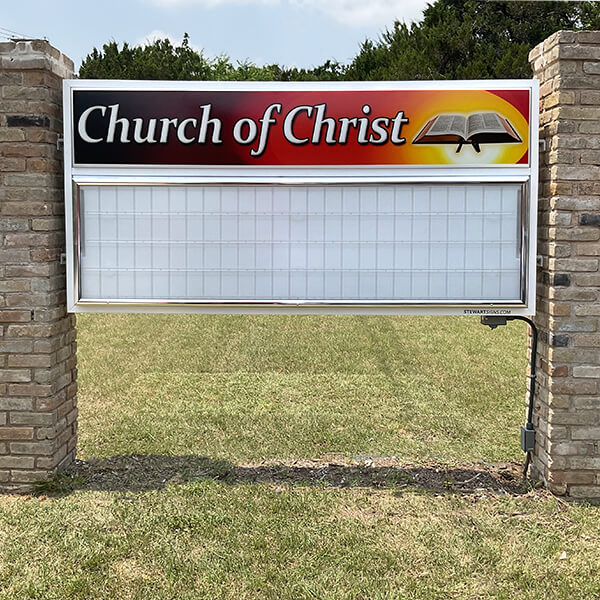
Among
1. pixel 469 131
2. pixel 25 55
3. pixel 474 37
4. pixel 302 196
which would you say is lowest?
pixel 302 196

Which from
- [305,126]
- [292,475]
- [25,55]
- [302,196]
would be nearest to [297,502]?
[292,475]

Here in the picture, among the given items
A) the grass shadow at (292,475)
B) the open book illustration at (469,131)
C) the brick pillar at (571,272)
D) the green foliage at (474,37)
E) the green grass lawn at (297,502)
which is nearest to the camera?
the green grass lawn at (297,502)

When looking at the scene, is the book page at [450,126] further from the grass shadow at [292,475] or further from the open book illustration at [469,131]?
the grass shadow at [292,475]

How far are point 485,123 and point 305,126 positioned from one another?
148 cm

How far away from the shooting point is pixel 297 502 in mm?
5570

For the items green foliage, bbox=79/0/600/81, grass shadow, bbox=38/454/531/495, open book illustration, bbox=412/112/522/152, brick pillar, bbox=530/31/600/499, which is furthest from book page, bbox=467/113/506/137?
green foliage, bbox=79/0/600/81

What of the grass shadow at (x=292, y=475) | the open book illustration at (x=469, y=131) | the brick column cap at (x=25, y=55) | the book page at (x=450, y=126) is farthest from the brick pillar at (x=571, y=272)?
the brick column cap at (x=25, y=55)

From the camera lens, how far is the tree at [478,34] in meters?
31.0

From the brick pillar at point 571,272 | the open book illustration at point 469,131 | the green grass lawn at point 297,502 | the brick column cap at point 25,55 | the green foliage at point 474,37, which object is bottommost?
the green grass lawn at point 297,502

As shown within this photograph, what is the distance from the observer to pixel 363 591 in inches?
171

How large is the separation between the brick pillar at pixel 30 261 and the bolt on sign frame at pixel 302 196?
6.7 inches

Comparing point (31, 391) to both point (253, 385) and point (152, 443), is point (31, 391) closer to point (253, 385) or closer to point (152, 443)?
point (152, 443)

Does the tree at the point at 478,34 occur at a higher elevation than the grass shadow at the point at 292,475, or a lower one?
higher

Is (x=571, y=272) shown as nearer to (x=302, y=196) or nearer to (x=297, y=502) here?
(x=302, y=196)
